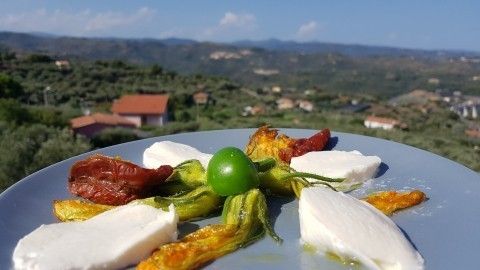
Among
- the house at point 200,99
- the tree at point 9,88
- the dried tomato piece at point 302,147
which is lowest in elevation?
the house at point 200,99

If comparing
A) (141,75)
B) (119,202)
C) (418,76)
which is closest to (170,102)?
(141,75)

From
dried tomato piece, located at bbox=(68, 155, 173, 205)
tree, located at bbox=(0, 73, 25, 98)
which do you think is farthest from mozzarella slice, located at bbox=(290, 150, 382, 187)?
tree, located at bbox=(0, 73, 25, 98)

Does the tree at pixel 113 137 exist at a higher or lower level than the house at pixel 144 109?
higher

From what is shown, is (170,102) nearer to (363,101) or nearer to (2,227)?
(363,101)

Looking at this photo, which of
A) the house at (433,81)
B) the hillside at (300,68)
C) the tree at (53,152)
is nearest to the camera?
the tree at (53,152)

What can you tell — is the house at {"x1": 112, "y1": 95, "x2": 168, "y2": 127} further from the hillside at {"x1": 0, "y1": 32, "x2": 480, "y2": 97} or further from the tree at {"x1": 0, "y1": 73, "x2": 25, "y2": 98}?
the hillside at {"x1": 0, "y1": 32, "x2": 480, "y2": 97}

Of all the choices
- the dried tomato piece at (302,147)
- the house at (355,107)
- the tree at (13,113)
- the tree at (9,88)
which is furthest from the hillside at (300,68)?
the dried tomato piece at (302,147)

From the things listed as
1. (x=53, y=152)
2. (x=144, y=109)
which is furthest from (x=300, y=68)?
(x=53, y=152)

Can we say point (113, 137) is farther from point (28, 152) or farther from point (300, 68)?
point (300, 68)

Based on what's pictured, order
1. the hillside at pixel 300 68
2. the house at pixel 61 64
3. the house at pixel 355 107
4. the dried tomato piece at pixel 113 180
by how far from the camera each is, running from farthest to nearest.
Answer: the hillside at pixel 300 68, the house at pixel 355 107, the house at pixel 61 64, the dried tomato piece at pixel 113 180

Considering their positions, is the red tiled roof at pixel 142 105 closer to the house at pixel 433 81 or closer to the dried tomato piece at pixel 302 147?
the dried tomato piece at pixel 302 147
